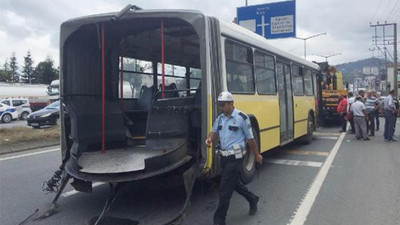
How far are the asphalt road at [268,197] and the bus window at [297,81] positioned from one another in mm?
2196

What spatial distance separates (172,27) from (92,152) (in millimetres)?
2586

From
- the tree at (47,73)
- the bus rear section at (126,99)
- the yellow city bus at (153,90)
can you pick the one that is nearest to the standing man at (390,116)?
the yellow city bus at (153,90)

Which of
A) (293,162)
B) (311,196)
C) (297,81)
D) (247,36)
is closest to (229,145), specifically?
(311,196)

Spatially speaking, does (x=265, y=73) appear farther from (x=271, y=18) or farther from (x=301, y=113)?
(x=271, y=18)

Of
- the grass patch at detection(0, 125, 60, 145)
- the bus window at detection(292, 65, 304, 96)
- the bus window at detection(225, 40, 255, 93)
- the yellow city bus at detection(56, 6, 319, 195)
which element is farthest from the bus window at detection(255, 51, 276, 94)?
the grass patch at detection(0, 125, 60, 145)

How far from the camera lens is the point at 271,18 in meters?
18.6

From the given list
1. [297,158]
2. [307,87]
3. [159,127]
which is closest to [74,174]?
[159,127]

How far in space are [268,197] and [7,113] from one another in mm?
28524

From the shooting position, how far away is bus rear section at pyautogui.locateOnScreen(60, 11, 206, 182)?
572cm

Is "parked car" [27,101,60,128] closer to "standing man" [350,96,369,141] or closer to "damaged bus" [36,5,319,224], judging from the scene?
"damaged bus" [36,5,319,224]

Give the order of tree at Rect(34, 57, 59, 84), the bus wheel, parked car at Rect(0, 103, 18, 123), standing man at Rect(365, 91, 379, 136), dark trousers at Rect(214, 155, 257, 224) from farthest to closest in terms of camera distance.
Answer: tree at Rect(34, 57, 59, 84) → parked car at Rect(0, 103, 18, 123) → standing man at Rect(365, 91, 379, 136) → the bus wheel → dark trousers at Rect(214, 155, 257, 224)

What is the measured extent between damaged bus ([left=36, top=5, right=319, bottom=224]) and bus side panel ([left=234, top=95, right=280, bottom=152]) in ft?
0.07

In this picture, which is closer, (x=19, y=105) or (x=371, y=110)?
(x=371, y=110)

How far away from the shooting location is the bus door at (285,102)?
9.45 metres
